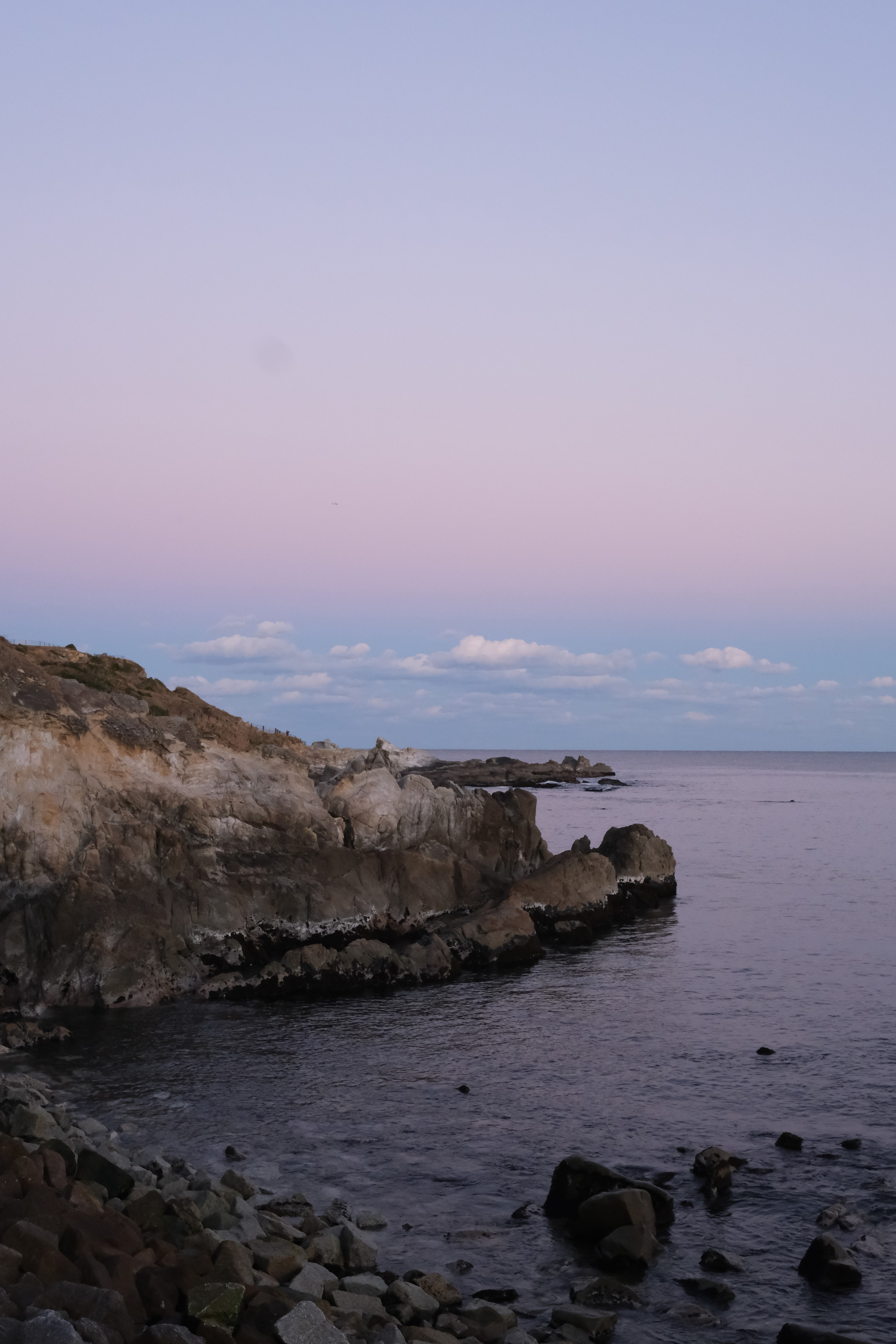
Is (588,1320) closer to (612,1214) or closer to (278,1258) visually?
(612,1214)

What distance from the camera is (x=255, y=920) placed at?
39500 mm

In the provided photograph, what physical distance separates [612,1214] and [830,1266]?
346cm

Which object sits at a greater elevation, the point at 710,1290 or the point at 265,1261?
the point at 265,1261

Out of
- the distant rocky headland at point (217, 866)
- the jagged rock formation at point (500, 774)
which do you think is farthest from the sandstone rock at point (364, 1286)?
the jagged rock formation at point (500, 774)

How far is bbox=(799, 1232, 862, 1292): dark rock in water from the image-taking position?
1627cm

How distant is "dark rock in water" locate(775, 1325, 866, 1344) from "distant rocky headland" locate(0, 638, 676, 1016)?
22.4 metres

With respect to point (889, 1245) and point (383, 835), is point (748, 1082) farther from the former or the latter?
point (383, 835)

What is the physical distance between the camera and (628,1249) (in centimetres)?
1683

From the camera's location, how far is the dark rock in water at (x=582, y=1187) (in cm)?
1867

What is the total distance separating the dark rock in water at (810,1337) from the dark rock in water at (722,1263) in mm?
2133

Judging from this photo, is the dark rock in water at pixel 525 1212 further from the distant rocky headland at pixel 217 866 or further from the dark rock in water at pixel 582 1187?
the distant rocky headland at pixel 217 866

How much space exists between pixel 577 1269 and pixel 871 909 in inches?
1675

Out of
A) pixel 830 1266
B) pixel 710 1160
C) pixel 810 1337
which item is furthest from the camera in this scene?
pixel 710 1160

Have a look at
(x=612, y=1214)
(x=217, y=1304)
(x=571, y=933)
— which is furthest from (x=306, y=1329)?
(x=571, y=933)
